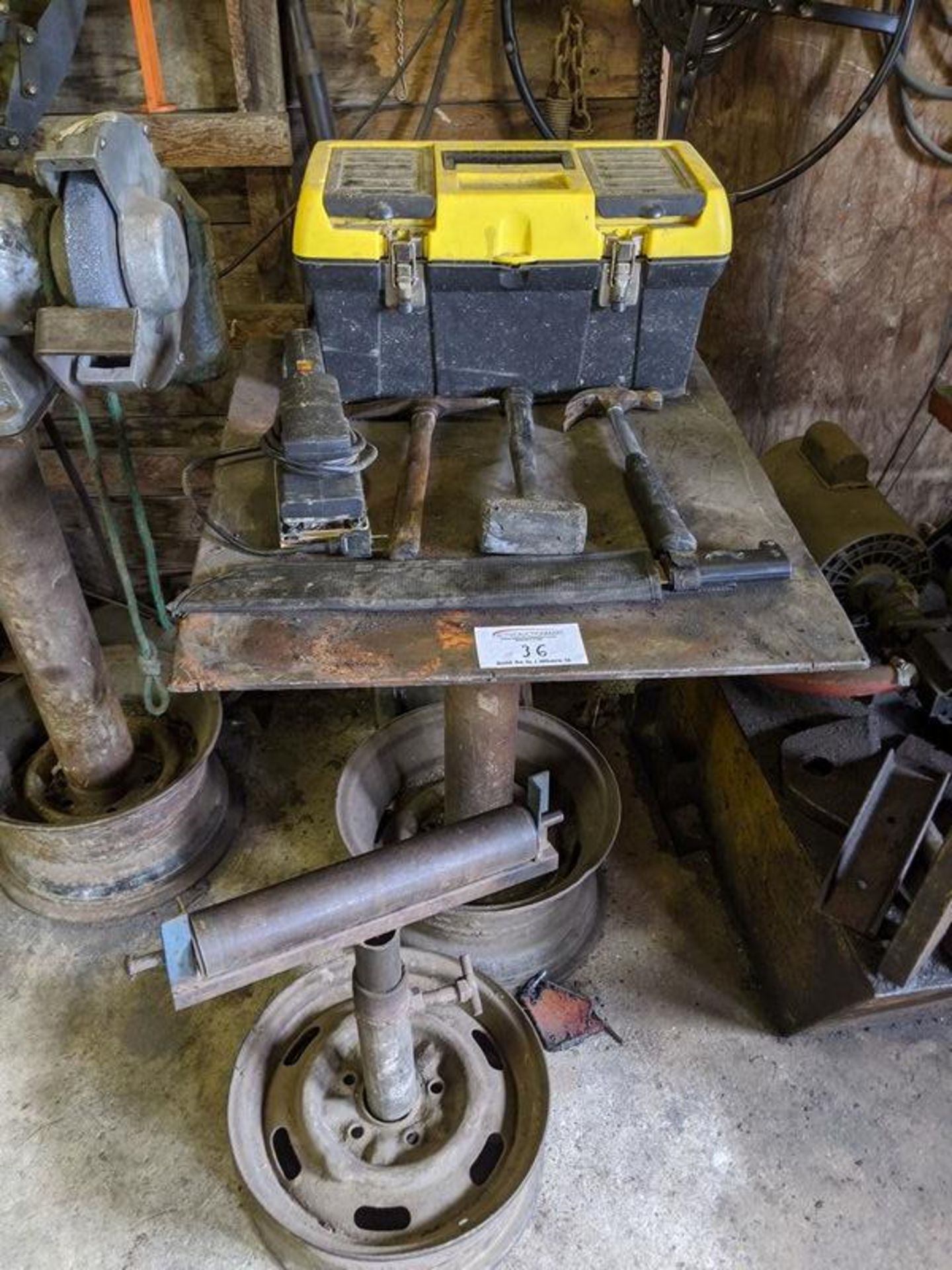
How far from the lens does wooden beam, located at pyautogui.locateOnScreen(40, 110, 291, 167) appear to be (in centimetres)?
175

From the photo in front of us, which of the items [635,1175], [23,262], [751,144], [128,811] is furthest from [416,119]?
[635,1175]

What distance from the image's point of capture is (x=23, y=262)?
1.10m

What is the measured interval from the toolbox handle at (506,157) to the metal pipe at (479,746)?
0.78 meters

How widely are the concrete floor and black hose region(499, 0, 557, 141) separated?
1450 mm

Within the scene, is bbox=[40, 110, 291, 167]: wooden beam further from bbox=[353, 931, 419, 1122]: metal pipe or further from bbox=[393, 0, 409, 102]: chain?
bbox=[353, 931, 419, 1122]: metal pipe

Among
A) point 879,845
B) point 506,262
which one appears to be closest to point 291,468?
point 506,262

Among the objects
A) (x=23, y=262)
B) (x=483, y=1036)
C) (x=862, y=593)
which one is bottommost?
(x=483, y=1036)

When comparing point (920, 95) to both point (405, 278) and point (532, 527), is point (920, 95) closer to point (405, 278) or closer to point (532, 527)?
point (405, 278)

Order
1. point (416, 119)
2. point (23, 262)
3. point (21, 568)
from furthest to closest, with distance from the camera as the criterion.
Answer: point (416, 119), point (21, 568), point (23, 262)

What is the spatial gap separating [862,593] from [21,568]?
4.38 ft

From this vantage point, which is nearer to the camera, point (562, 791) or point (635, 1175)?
point (635, 1175)

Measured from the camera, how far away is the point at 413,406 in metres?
1.47

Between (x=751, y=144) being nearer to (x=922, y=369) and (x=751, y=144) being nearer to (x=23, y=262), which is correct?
(x=922, y=369)

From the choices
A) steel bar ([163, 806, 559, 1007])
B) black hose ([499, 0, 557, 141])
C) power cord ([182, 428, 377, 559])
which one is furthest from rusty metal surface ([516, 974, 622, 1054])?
black hose ([499, 0, 557, 141])
